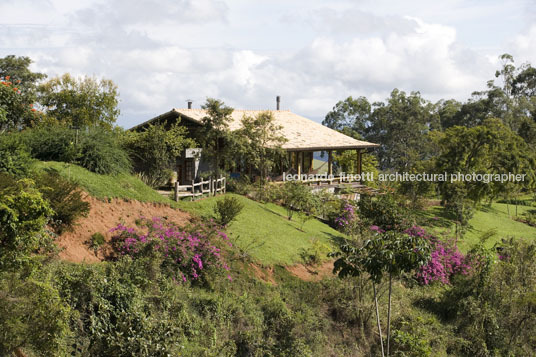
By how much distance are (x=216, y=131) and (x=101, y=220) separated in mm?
11381

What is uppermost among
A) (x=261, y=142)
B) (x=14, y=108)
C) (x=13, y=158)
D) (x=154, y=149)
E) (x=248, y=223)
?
(x=14, y=108)

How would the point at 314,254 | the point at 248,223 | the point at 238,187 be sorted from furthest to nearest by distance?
the point at 238,187, the point at 248,223, the point at 314,254

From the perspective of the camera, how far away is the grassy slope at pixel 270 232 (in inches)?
649

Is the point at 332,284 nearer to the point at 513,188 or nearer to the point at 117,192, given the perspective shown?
the point at 117,192

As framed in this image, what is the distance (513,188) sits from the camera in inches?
1380

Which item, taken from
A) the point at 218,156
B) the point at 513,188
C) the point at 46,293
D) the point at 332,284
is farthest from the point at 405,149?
the point at 46,293

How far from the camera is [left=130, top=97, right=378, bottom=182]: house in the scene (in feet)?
90.9

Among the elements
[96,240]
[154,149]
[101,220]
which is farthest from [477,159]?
[96,240]

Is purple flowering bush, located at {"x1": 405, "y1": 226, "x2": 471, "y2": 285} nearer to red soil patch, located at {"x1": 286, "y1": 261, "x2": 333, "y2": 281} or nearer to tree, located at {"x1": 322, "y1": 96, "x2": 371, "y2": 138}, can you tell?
red soil patch, located at {"x1": 286, "y1": 261, "x2": 333, "y2": 281}

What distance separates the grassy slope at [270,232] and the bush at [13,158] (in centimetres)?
580

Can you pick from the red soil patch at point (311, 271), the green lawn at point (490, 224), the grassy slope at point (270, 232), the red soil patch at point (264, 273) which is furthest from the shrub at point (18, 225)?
the green lawn at point (490, 224)

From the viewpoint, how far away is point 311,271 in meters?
16.3

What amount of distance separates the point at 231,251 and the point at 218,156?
426 inches

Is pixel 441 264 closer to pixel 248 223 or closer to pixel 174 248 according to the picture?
pixel 248 223
